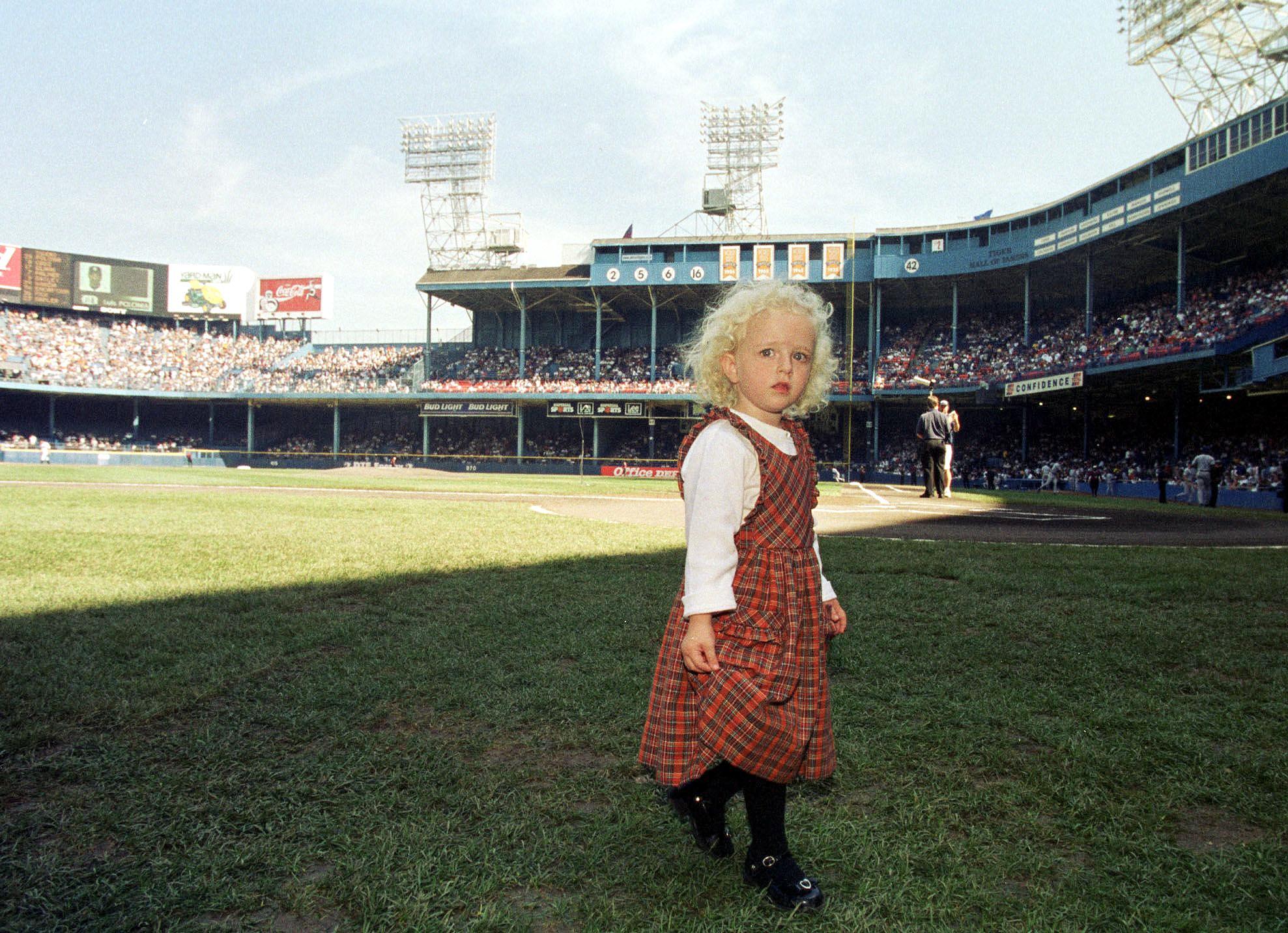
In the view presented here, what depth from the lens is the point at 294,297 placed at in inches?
2239

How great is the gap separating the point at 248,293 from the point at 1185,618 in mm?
62158

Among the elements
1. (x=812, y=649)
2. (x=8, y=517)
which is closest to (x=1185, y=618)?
(x=812, y=649)

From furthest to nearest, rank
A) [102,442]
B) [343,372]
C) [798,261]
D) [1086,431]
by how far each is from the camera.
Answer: [343,372] < [102,442] < [798,261] < [1086,431]

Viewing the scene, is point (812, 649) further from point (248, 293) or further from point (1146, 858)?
point (248, 293)

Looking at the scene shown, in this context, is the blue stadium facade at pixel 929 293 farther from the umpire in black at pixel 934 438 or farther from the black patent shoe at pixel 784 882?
the black patent shoe at pixel 784 882

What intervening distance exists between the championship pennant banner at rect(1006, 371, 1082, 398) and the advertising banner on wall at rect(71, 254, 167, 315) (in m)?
53.2

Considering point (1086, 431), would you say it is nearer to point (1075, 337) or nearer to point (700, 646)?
point (1075, 337)

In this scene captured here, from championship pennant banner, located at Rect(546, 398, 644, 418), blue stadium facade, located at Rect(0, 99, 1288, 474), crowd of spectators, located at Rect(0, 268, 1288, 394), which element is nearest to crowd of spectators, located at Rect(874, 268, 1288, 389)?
crowd of spectators, located at Rect(0, 268, 1288, 394)

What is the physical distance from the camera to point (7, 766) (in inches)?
106

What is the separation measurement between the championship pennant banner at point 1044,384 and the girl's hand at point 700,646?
30793mm

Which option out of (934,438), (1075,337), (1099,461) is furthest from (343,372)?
(934,438)

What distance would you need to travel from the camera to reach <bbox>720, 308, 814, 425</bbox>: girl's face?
91.8 inches

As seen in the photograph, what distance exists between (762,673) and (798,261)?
134 ft

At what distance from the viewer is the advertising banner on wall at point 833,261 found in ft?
133
